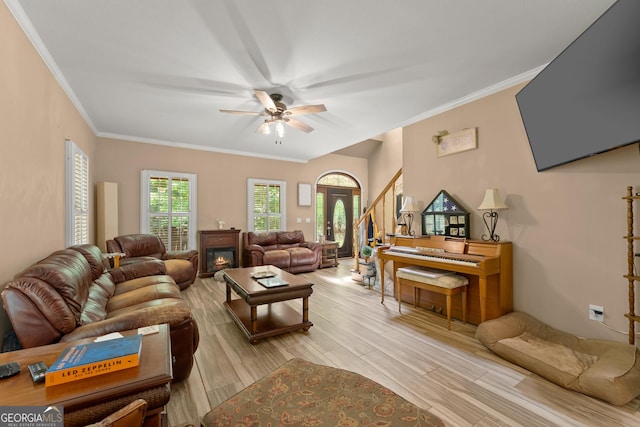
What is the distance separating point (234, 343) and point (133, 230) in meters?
3.65

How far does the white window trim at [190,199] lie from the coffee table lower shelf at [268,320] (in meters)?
2.54

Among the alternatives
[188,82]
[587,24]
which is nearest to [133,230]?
[188,82]

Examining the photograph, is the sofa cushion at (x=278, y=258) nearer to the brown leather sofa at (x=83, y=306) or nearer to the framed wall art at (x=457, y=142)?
the brown leather sofa at (x=83, y=306)

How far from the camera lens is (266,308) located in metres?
3.39

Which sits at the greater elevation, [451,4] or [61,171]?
[451,4]

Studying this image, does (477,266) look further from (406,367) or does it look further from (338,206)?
(338,206)

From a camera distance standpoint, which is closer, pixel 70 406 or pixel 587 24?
pixel 70 406

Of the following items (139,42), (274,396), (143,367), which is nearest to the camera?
(143,367)

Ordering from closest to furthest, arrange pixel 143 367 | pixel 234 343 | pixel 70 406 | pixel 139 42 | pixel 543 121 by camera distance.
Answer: pixel 70 406 → pixel 143 367 → pixel 139 42 → pixel 543 121 → pixel 234 343

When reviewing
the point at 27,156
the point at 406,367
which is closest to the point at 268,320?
the point at 406,367

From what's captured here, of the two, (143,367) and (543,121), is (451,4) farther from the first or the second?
Result: (143,367)

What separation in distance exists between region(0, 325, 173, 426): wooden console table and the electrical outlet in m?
3.36

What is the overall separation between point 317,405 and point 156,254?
4.47 metres

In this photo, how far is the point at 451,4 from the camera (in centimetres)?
182
